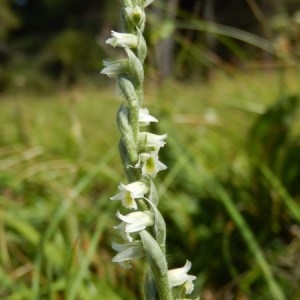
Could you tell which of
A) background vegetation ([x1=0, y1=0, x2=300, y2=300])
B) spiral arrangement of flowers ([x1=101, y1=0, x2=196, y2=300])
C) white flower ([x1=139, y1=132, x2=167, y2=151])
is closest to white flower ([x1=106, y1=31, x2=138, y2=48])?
spiral arrangement of flowers ([x1=101, y1=0, x2=196, y2=300])

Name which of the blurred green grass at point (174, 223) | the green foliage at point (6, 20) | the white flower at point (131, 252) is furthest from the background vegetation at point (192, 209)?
the green foliage at point (6, 20)

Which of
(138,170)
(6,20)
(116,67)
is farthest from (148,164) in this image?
(6,20)

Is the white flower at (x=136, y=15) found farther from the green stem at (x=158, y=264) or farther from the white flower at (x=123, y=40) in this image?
the green stem at (x=158, y=264)

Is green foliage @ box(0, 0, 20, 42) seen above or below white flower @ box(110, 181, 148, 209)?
above

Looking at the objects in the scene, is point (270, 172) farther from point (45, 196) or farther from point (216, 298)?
point (45, 196)

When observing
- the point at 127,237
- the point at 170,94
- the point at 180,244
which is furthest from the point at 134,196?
the point at 170,94

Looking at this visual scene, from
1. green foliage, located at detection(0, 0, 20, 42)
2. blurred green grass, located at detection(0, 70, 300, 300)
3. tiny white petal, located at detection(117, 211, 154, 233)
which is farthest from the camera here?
green foliage, located at detection(0, 0, 20, 42)

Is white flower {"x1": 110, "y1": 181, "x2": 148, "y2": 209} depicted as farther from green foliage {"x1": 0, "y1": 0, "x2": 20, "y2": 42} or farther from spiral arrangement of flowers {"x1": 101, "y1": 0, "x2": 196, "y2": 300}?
green foliage {"x1": 0, "y1": 0, "x2": 20, "y2": 42}
